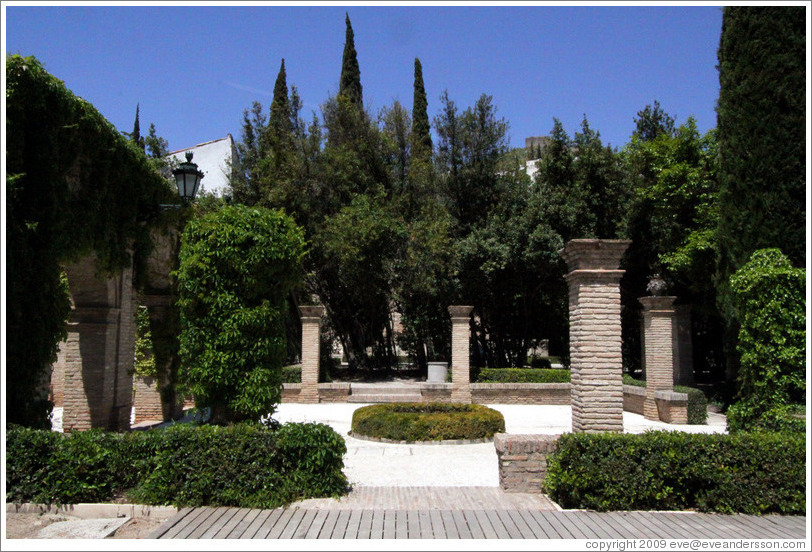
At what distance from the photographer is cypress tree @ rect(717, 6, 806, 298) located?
12.2 m

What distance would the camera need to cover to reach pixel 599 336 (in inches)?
274

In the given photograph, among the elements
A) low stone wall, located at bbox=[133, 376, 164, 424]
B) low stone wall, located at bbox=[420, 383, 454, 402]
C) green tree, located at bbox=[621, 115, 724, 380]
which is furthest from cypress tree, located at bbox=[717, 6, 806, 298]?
low stone wall, located at bbox=[133, 376, 164, 424]

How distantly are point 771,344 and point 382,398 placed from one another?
12.8 m

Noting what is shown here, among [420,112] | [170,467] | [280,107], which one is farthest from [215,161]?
[170,467]

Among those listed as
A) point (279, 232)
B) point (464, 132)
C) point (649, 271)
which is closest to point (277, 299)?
point (279, 232)

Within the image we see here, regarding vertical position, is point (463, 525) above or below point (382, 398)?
above

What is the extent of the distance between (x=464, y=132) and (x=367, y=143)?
4485 mm

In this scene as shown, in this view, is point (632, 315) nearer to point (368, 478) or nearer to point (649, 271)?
point (649, 271)

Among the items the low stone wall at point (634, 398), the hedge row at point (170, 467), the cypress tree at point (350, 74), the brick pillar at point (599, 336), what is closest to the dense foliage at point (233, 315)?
the hedge row at point (170, 467)

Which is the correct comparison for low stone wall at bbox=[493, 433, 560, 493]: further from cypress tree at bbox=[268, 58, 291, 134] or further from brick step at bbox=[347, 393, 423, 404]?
cypress tree at bbox=[268, 58, 291, 134]

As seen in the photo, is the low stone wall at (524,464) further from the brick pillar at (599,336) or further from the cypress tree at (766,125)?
the cypress tree at (766,125)

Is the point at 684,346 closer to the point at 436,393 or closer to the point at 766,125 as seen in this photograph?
the point at 436,393

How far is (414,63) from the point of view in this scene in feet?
96.3

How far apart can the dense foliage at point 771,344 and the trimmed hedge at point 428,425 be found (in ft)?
15.3
